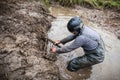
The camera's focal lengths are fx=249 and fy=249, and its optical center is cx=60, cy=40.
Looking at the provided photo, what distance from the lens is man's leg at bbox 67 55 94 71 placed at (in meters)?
5.66

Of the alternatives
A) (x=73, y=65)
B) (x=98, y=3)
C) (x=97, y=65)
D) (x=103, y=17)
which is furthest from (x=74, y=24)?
(x=98, y=3)

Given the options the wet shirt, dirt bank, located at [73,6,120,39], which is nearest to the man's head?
the wet shirt

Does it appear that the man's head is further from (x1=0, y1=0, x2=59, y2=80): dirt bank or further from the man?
(x1=0, y1=0, x2=59, y2=80): dirt bank

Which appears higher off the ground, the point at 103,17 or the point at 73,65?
the point at 73,65

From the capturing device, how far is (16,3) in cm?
754

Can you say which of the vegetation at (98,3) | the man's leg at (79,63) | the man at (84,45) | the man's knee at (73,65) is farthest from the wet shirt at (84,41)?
the vegetation at (98,3)

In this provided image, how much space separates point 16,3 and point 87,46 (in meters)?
3.14

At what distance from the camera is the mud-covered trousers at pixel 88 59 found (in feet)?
18.2

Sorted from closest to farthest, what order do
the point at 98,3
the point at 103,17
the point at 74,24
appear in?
the point at 74,24
the point at 103,17
the point at 98,3

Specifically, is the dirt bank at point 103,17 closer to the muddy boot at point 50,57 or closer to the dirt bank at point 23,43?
the dirt bank at point 23,43

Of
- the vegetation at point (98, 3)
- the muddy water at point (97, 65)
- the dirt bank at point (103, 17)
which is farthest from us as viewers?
the vegetation at point (98, 3)

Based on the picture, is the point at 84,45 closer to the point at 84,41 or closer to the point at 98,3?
the point at 84,41

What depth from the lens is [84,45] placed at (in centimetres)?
535

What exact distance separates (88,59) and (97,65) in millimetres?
736
